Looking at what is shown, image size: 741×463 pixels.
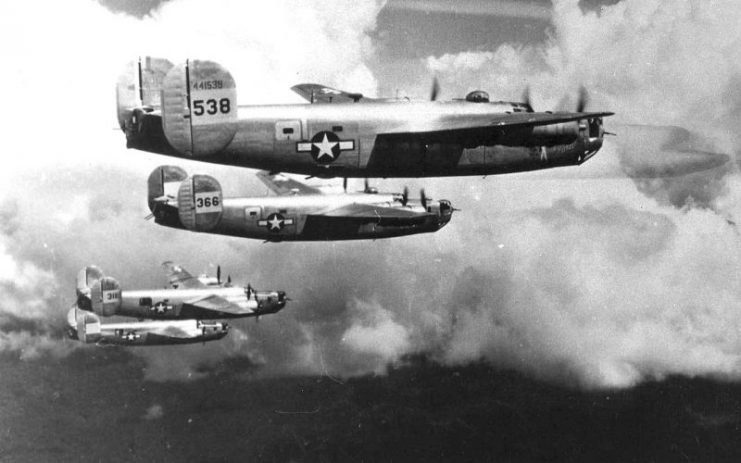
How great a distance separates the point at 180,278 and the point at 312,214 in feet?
118

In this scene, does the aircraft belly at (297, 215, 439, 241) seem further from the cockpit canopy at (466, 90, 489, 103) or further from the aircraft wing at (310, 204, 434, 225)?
the cockpit canopy at (466, 90, 489, 103)

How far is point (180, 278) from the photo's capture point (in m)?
63.0

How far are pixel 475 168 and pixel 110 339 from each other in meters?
56.8

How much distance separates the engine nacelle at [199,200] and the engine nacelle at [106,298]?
111 ft

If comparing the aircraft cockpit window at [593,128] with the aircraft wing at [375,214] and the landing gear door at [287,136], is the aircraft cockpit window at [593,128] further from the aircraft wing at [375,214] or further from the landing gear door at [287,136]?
the aircraft wing at [375,214]

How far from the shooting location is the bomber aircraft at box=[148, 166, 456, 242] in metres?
28.6

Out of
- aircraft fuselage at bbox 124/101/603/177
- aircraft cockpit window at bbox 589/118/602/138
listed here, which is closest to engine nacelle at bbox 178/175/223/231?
aircraft fuselage at bbox 124/101/603/177

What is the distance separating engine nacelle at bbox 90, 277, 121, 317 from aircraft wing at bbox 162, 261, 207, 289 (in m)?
5.33

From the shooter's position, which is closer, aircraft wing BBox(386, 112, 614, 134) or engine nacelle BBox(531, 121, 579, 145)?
aircraft wing BBox(386, 112, 614, 134)

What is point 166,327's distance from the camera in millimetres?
67250

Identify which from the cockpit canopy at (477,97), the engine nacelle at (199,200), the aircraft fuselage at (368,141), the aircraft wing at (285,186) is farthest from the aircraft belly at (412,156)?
the aircraft wing at (285,186)

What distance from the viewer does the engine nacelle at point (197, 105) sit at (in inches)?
591

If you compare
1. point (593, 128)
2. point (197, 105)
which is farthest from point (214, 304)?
point (197, 105)

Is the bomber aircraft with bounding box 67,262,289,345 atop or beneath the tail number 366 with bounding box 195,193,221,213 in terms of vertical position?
beneath
